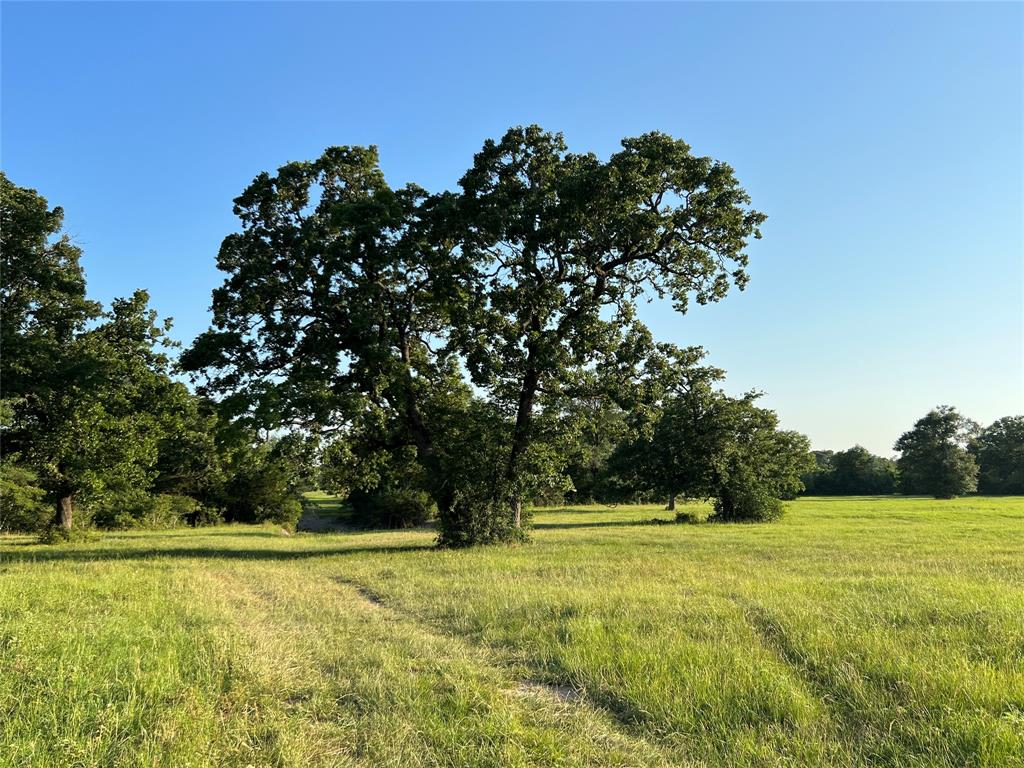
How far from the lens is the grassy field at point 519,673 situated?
4766 mm

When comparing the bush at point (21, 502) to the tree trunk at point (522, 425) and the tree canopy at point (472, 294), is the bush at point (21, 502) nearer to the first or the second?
the tree canopy at point (472, 294)

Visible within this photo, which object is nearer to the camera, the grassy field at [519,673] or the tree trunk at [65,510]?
the grassy field at [519,673]

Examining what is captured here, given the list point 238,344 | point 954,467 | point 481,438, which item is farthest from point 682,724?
point 954,467

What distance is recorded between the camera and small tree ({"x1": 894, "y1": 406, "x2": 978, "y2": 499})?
84.3 metres

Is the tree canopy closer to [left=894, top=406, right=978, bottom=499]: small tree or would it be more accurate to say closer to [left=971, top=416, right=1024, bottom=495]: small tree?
[left=894, top=406, right=978, bottom=499]: small tree

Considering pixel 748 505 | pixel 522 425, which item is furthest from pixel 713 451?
pixel 522 425

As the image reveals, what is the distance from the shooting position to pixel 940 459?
8569 centimetres

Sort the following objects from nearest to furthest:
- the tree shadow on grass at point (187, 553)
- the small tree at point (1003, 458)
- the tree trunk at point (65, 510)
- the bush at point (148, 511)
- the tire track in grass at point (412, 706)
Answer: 1. the tire track in grass at point (412, 706)
2. the tree shadow on grass at point (187, 553)
3. the tree trunk at point (65, 510)
4. the bush at point (148, 511)
5. the small tree at point (1003, 458)

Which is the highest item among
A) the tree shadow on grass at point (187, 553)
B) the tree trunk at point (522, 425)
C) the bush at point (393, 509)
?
the tree trunk at point (522, 425)

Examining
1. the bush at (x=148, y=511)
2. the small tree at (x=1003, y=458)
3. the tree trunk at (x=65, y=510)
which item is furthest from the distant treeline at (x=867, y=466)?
the bush at (x=148, y=511)

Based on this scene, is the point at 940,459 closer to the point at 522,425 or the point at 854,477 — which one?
the point at 854,477

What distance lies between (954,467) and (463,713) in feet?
332

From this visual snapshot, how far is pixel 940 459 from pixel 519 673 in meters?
100

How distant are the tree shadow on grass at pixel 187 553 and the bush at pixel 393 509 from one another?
110 ft
